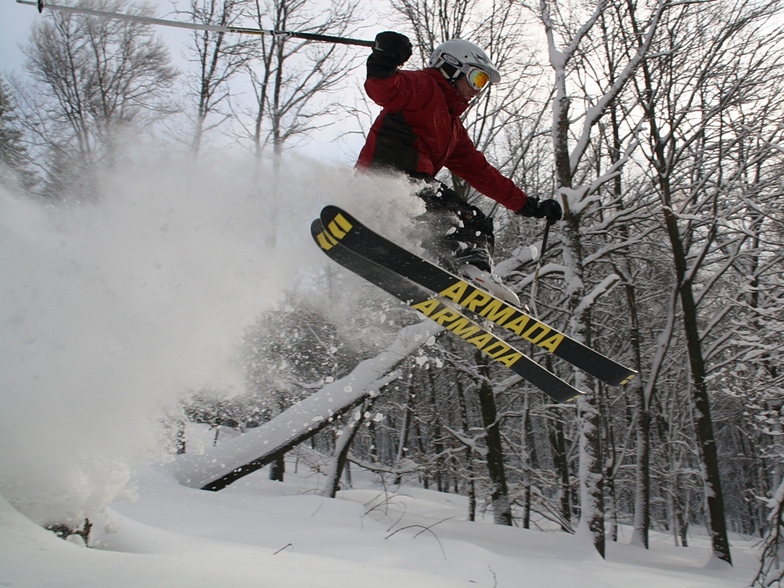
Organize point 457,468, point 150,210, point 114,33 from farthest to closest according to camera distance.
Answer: point 457,468, point 114,33, point 150,210

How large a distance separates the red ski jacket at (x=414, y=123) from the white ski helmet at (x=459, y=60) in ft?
0.25

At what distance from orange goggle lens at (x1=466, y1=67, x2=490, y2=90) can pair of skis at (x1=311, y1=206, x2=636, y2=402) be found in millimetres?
1427

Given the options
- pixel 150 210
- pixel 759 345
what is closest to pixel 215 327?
pixel 150 210

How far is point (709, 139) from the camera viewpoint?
30.7 ft

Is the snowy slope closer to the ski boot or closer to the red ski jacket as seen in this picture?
the ski boot

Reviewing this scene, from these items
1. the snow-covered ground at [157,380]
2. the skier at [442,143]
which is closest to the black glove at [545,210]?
the skier at [442,143]

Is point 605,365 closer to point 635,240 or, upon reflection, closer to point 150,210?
point 150,210

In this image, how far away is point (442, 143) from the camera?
416 centimetres

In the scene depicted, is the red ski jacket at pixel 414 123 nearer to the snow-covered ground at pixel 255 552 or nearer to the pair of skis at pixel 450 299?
the pair of skis at pixel 450 299

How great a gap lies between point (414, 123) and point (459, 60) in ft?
2.09

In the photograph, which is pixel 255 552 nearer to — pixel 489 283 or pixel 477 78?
pixel 489 283

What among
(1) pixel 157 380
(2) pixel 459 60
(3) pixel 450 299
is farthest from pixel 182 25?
(3) pixel 450 299

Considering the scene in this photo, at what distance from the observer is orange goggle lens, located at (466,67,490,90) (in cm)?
402

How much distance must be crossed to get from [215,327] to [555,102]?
585 cm
